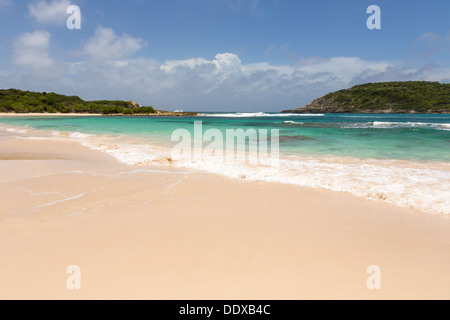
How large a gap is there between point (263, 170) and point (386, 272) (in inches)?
163

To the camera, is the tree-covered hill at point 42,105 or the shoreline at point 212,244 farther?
the tree-covered hill at point 42,105

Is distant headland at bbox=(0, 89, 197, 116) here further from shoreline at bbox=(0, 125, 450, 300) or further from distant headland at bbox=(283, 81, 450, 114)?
distant headland at bbox=(283, 81, 450, 114)

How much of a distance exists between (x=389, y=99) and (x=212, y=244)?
118m

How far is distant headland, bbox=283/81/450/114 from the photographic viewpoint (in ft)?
282

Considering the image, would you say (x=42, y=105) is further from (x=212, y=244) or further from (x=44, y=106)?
(x=212, y=244)

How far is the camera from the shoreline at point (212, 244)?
6.74 feet

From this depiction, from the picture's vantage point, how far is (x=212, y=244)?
2.74 metres

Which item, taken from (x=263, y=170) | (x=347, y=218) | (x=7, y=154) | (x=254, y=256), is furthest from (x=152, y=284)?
(x=7, y=154)

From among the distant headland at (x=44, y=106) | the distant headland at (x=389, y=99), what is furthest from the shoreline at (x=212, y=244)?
the distant headland at (x=389, y=99)

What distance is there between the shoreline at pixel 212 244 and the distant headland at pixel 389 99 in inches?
4198

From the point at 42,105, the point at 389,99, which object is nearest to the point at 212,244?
the point at 42,105

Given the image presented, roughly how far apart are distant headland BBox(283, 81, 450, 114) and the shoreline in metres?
107

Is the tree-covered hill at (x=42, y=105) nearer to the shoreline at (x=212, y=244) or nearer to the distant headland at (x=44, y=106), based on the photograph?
the distant headland at (x=44, y=106)
